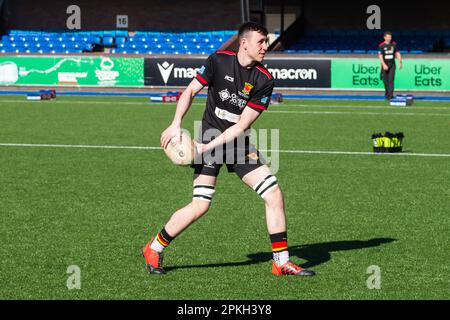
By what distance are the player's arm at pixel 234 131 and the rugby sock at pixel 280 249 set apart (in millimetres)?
908

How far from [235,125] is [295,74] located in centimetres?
2803

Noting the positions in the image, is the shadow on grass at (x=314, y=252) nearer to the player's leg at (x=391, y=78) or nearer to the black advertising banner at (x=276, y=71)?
the player's leg at (x=391, y=78)

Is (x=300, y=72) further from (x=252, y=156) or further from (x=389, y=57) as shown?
(x=252, y=156)

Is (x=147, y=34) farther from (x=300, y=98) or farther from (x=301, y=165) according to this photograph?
(x=301, y=165)

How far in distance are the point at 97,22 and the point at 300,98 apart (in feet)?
59.6

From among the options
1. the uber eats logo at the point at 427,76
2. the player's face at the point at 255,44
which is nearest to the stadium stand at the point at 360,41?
the uber eats logo at the point at 427,76

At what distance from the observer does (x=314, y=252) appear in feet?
28.2

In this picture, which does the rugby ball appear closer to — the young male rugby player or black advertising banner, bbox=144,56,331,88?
the young male rugby player

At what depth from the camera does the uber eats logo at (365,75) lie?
3412cm

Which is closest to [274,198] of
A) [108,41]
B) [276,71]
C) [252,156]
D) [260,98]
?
[252,156]

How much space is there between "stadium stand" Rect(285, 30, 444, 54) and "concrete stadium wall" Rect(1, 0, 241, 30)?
4.09m

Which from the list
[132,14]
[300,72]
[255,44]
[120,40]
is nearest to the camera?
[255,44]

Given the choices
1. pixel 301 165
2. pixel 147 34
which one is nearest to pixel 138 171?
pixel 301 165
